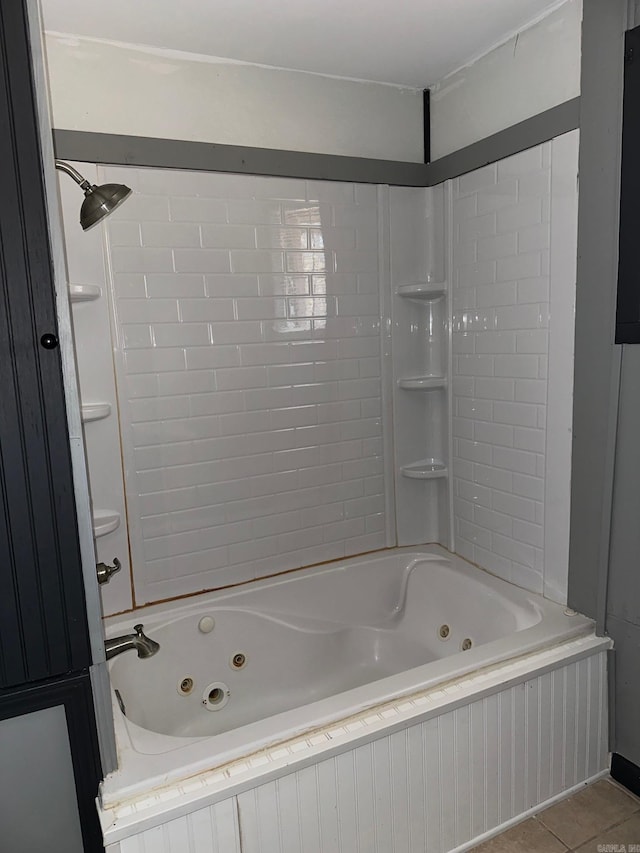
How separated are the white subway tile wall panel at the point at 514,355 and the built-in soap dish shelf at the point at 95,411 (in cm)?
129

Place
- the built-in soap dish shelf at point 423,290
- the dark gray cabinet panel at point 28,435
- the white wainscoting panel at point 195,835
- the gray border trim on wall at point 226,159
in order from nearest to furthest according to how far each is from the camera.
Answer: the dark gray cabinet panel at point 28,435
the white wainscoting panel at point 195,835
the gray border trim on wall at point 226,159
the built-in soap dish shelf at point 423,290

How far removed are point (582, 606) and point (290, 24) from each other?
198 centimetres

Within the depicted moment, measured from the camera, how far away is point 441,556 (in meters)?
2.43

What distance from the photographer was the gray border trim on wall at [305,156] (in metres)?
1.85

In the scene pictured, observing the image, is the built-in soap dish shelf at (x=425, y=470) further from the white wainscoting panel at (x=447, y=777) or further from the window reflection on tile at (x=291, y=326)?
the white wainscoting panel at (x=447, y=777)

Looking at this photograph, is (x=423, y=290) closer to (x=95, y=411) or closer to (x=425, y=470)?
(x=425, y=470)

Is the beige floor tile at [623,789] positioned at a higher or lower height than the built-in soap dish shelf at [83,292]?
lower

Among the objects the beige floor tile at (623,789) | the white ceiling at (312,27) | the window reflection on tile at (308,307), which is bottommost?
the beige floor tile at (623,789)

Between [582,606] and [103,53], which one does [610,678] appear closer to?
[582,606]

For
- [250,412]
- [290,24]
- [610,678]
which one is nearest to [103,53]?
[290,24]

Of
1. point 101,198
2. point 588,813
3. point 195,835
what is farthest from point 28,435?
point 588,813

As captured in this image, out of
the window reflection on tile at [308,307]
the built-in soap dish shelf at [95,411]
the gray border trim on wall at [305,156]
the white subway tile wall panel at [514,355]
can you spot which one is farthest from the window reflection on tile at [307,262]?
the built-in soap dish shelf at [95,411]

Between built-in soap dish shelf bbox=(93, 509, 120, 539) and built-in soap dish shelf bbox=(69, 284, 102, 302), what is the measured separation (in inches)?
27.1

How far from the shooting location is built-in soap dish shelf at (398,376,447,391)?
2398 mm
